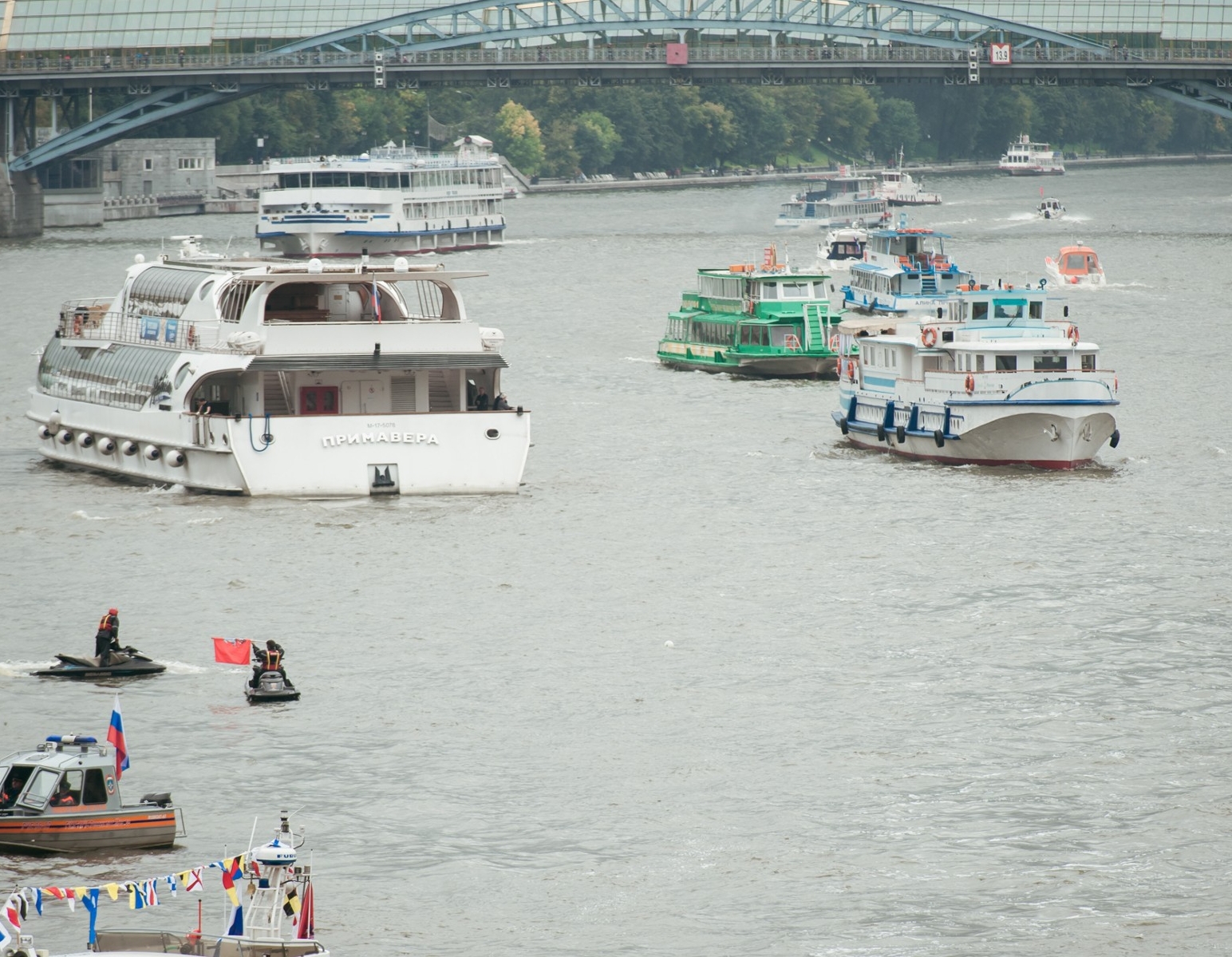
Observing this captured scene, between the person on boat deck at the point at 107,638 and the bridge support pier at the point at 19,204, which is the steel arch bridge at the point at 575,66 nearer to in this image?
the bridge support pier at the point at 19,204

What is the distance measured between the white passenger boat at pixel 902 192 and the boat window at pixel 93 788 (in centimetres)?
14673

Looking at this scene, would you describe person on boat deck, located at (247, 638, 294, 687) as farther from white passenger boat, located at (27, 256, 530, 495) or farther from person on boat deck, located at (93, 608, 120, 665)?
white passenger boat, located at (27, 256, 530, 495)

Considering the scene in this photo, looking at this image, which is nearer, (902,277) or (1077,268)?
(902,277)

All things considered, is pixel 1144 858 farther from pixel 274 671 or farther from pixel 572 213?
pixel 572 213

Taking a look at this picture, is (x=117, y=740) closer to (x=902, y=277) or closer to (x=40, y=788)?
(x=40, y=788)

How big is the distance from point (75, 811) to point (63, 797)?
23 cm

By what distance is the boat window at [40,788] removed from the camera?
78.2 feet

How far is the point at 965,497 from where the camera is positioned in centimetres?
4691

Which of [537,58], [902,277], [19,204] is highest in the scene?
[537,58]

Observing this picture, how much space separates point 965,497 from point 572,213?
11977 centimetres

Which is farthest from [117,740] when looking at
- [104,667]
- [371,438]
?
[371,438]

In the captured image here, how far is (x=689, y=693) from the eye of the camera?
3061cm

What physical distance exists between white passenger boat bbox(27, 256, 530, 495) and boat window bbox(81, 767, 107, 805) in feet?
66.3

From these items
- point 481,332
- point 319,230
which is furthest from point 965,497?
point 319,230
